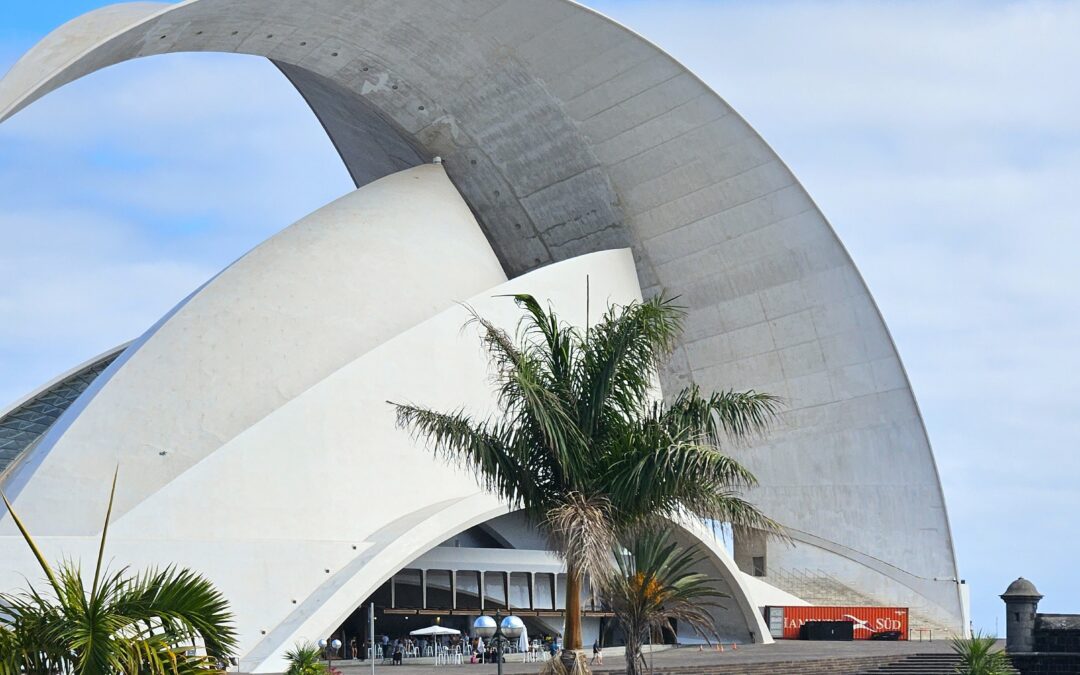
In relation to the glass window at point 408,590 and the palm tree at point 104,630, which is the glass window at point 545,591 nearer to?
the glass window at point 408,590

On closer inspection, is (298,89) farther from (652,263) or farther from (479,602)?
(479,602)

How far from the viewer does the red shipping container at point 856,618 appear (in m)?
27.5

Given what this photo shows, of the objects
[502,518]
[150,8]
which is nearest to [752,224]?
[502,518]

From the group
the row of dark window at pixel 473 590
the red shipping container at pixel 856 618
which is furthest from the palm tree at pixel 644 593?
the red shipping container at pixel 856 618

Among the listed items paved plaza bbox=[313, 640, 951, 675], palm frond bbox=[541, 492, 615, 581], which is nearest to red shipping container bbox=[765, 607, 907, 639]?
paved plaza bbox=[313, 640, 951, 675]

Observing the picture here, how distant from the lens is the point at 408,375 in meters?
22.9

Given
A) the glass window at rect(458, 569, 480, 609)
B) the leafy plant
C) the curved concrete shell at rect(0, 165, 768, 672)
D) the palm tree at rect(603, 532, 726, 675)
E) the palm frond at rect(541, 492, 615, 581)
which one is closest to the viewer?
the palm frond at rect(541, 492, 615, 581)

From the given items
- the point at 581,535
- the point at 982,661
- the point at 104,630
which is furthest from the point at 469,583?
the point at 104,630

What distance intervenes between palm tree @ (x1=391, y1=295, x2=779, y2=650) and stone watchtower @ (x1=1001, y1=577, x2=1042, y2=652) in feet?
27.9

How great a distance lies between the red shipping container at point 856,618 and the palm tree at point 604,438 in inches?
628

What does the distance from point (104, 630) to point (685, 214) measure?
22.3m

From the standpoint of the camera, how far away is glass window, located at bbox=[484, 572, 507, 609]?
25.7 meters

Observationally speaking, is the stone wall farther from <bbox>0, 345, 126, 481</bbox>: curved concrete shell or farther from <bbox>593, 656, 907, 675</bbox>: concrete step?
<bbox>0, 345, 126, 481</bbox>: curved concrete shell

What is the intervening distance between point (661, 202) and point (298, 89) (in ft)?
27.6
